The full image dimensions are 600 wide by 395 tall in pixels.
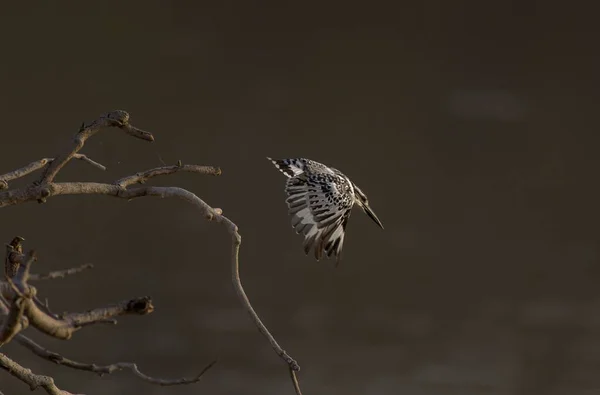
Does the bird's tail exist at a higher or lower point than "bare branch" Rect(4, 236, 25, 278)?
higher

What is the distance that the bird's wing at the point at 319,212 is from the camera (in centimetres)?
262

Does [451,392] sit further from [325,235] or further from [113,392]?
[325,235]

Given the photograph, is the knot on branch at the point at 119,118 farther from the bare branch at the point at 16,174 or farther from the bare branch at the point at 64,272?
the bare branch at the point at 64,272

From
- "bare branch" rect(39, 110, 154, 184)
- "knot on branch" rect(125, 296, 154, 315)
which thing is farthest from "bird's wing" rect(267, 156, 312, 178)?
"knot on branch" rect(125, 296, 154, 315)

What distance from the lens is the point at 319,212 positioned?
8.83 feet

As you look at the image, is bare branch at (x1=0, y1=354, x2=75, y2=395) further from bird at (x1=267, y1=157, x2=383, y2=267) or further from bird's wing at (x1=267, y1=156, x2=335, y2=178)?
bird's wing at (x1=267, y1=156, x2=335, y2=178)

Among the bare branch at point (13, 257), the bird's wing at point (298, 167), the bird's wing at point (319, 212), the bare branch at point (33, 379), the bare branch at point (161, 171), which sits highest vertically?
the bare branch at point (161, 171)

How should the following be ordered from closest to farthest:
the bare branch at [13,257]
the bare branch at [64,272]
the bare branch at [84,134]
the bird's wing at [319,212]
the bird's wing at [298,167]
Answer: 1. the bare branch at [64,272]
2. the bare branch at [13,257]
3. the bare branch at [84,134]
4. the bird's wing at [319,212]
5. the bird's wing at [298,167]

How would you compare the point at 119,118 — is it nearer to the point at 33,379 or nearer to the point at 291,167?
the point at 33,379

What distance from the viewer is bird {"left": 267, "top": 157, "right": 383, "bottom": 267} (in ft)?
8.60

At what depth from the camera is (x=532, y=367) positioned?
6.05 meters

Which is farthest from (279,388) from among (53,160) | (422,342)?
(53,160)

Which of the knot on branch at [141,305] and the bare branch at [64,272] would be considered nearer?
the knot on branch at [141,305]

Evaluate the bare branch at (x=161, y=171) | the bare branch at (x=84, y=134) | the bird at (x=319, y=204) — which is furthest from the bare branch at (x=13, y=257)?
the bird at (x=319, y=204)
